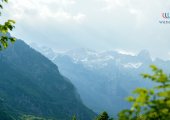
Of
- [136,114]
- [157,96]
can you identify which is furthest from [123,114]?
[157,96]

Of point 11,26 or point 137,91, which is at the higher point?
point 11,26

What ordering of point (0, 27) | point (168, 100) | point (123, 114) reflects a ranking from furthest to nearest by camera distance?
1. point (0, 27)
2. point (123, 114)
3. point (168, 100)

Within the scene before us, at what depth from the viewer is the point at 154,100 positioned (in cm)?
1385

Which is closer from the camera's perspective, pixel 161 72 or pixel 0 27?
pixel 161 72

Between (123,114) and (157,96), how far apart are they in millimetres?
1505

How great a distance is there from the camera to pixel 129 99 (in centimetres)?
1373

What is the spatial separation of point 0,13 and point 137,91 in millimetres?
11887

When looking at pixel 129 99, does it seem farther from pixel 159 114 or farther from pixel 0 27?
pixel 0 27

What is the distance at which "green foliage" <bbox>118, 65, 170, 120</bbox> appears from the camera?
13484mm

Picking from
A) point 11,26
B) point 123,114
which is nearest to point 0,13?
point 11,26

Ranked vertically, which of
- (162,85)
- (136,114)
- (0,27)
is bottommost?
(136,114)

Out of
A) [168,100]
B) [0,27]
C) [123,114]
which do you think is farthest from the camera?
[0,27]

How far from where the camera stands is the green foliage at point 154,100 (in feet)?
44.2

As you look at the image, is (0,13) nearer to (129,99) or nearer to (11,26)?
(11,26)
